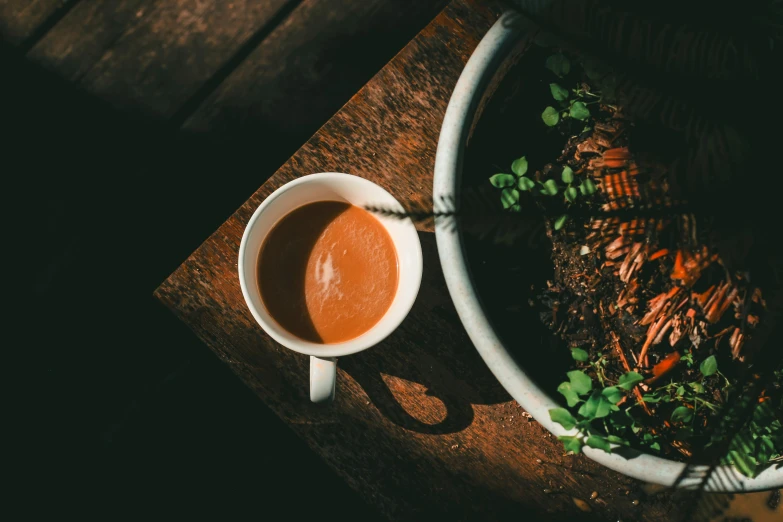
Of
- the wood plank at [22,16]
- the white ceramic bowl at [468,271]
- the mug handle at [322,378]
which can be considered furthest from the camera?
the wood plank at [22,16]

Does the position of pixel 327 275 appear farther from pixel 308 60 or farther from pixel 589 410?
pixel 308 60

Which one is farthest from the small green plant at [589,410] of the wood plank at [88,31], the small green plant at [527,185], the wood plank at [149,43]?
the wood plank at [88,31]

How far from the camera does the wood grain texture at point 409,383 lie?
28.3 inches

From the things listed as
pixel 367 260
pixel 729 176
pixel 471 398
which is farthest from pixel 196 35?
pixel 729 176

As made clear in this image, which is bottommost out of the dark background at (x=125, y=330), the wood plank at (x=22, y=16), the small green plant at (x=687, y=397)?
the dark background at (x=125, y=330)

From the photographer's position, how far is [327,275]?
667 millimetres

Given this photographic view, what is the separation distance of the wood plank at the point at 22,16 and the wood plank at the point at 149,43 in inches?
1.1

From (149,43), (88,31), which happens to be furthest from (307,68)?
(88,31)

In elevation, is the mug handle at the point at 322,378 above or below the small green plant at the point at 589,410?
below

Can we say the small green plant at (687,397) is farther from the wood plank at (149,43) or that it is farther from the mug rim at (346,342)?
the wood plank at (149,43)

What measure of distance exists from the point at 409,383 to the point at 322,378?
0.45 feet

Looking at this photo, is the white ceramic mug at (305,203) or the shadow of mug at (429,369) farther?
the shadow of mug at (429,369)

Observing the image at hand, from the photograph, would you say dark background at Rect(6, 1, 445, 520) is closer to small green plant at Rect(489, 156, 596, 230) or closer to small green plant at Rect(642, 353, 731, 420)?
small green plant at Rect(489, 156, 596, 230)

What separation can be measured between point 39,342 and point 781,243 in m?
1.20
